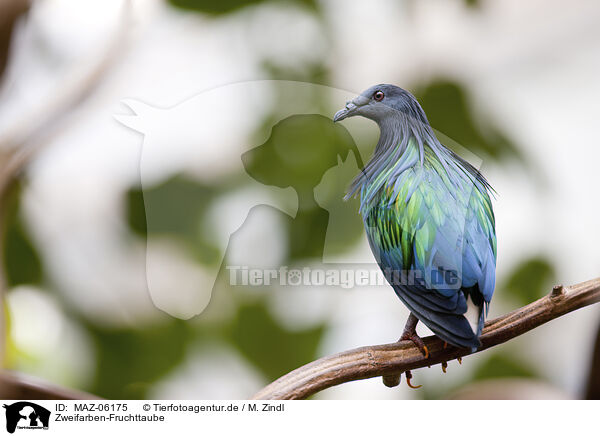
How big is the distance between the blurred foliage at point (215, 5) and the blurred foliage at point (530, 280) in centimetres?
58

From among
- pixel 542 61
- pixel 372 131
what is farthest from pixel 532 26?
pixel 372 131

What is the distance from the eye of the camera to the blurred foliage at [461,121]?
35.2 inches

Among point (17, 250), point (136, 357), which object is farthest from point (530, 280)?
point (17, 250)

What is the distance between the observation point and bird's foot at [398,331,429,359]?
0.84 metres

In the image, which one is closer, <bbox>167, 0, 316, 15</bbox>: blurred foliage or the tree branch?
the tree branch

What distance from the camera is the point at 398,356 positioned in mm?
838

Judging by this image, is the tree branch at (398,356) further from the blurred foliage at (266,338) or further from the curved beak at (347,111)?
the curved beak at (347,111)

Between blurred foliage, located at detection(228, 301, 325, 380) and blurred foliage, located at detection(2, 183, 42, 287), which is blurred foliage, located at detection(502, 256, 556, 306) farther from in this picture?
blurred foliage, located at detection(2, 183, 42, 287)

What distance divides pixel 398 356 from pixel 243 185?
379mm

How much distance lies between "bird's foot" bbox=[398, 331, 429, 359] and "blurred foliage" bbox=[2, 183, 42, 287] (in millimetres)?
622

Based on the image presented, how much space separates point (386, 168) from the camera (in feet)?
2.81

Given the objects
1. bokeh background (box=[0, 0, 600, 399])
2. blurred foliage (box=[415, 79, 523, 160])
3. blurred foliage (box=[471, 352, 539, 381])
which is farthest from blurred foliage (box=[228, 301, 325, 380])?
blurred foliage (box=[415, 79, 523, 160])
